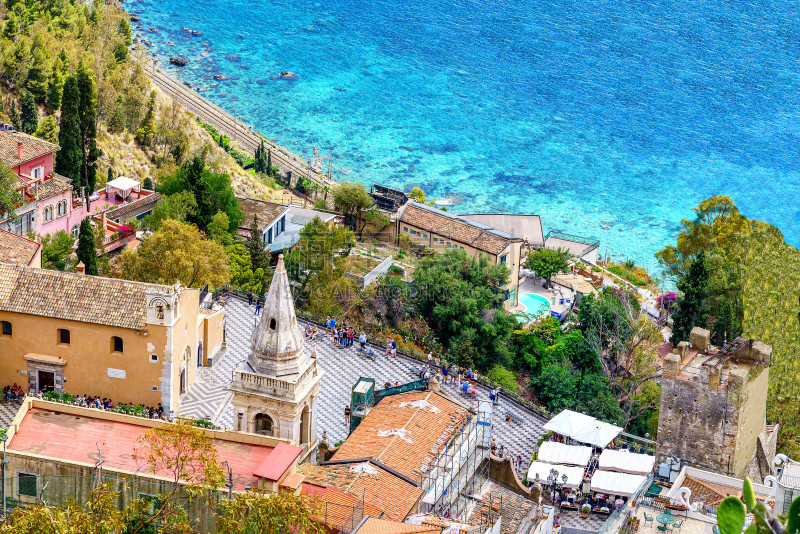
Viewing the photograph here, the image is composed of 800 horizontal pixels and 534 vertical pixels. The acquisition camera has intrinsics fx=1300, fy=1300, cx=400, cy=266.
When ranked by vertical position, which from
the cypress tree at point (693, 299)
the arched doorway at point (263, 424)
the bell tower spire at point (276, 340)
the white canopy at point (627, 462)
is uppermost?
the bell tower spire at point (276, 340)

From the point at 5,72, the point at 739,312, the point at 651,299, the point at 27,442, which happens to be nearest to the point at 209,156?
the point at 5,72

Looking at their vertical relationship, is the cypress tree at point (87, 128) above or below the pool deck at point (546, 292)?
above

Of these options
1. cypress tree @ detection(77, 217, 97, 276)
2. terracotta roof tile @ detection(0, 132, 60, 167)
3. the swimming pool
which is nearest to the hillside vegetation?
terracotta roof tile @ detection(0, 132, 60, 167)

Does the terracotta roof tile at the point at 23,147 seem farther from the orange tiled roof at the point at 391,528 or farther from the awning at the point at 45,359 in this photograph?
the orange tiled roof at the point at 391,528

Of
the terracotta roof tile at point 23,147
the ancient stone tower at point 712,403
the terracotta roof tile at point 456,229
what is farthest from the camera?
the terracotta roof tile at point 456,229

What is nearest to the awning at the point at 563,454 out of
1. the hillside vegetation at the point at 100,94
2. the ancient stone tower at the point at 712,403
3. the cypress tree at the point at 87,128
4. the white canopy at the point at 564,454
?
the white canopy at the point at 564,454

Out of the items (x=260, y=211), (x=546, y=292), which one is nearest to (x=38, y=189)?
(x=260, y=211)

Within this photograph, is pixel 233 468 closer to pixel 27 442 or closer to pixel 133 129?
pixel 27 442
